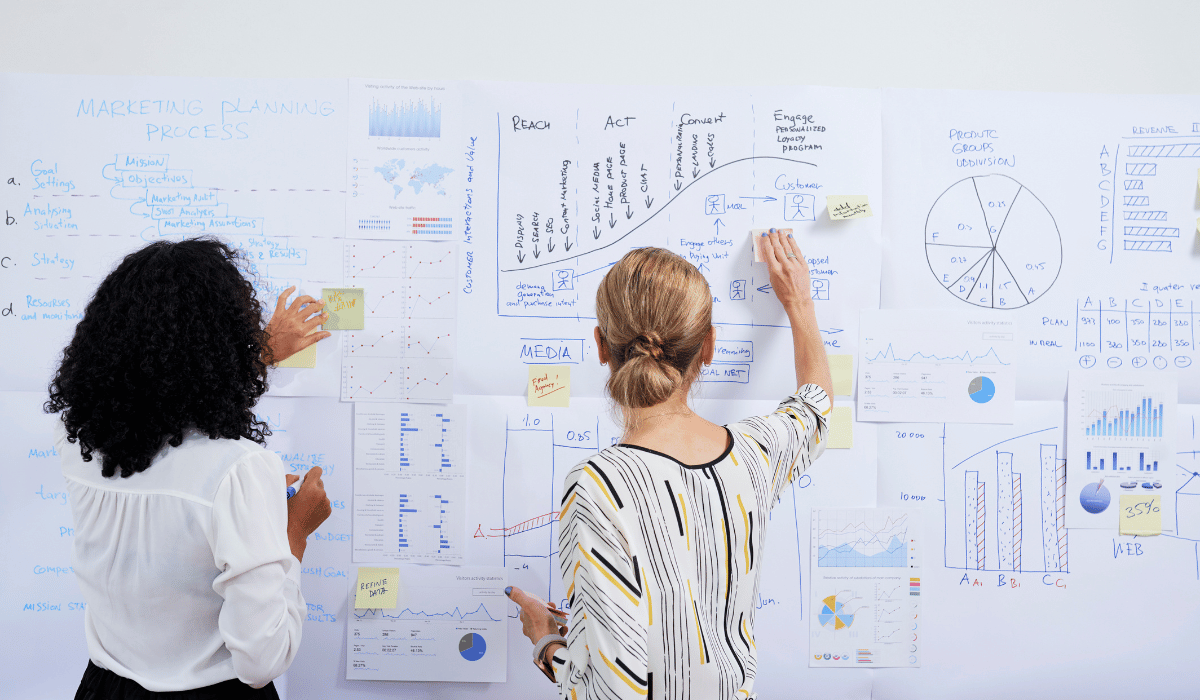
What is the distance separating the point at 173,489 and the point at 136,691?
14.5 inches

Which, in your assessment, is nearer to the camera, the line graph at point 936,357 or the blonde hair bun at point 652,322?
the blonde hair bun at point 652,322

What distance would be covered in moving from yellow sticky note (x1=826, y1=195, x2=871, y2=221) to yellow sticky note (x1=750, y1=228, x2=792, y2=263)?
115 millimetres

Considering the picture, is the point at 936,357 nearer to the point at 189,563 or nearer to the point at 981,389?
the point at 981,389

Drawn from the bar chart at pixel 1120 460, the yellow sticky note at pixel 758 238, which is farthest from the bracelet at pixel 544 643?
the bar chart at pixel 1120 460

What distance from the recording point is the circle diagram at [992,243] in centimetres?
169

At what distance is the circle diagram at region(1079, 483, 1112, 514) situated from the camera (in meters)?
1.69

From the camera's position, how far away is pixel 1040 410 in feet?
5.56

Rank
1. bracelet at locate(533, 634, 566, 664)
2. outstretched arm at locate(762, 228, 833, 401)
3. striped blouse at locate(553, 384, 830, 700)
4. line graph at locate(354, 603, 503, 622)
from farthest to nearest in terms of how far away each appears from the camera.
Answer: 1. line graph at locate(354, 603, 503, 622)
2. outstretched arm at locate(762, 228, 833, 401)
3. bracelet at locate(533, 634, 566, 664)
4. striped blouse at locate(553, 384, 830, 700)

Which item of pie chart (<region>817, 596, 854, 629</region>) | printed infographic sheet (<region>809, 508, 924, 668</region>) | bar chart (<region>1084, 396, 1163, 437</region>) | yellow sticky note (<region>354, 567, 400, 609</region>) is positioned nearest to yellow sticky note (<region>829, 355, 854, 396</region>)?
printed infographic sheet (<region>809, 508, 924, 668</region>)

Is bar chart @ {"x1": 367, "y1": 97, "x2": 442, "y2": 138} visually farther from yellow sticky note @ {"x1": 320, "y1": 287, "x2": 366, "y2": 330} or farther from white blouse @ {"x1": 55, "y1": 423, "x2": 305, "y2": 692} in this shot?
white blouse @ {"x1": 55, "y1": 423, "x2": 305, "y2": 692}

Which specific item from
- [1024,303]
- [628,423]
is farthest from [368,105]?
[1024,303]

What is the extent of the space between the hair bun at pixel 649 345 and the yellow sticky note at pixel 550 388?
624mm

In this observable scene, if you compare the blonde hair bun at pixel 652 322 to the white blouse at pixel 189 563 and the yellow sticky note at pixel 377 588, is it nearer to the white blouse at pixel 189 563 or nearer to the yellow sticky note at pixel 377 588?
the white blouse at pixel 189 563

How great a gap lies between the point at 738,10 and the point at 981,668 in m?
1.77
